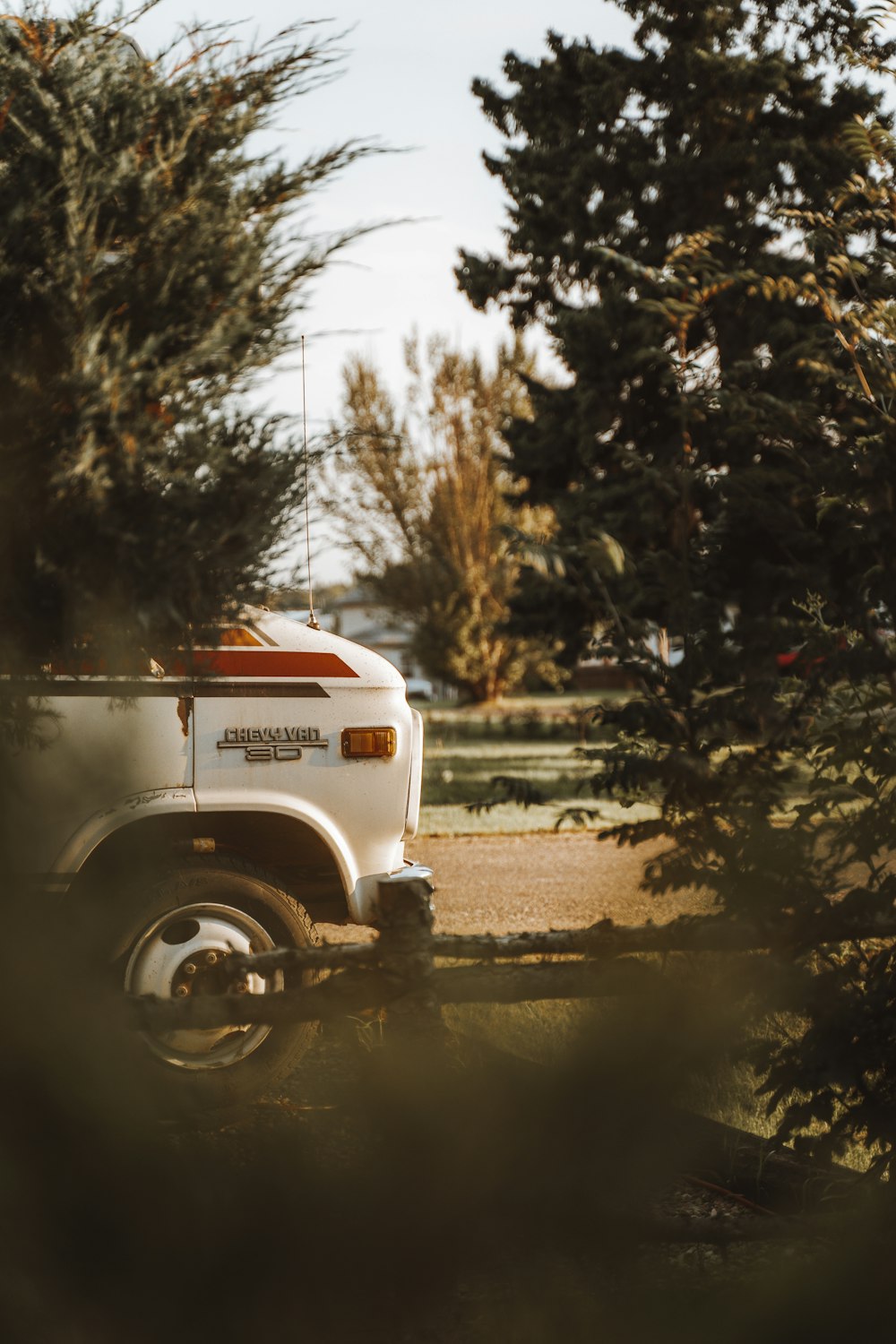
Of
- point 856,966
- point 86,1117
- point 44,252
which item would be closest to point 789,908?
point 856,966

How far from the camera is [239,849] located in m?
Answer: 4.34

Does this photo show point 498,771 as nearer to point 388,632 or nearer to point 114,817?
point 114,817

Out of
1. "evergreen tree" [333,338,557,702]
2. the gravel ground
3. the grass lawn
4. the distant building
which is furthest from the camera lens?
"evergreen tree" [333,338,557,702]

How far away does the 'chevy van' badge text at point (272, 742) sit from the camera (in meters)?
4.18

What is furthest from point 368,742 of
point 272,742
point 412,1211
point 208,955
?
point 412,1211

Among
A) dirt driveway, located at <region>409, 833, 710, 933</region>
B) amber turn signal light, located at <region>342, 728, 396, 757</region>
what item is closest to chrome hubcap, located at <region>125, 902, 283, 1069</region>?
amber turn signal light, located at <region>342, 728, 396, 757</region>

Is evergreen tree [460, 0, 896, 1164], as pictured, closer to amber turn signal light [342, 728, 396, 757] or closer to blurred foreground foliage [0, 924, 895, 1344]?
blurred foreground foliage [0, 924, 895, 1344]

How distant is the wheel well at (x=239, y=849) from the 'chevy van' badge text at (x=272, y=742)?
206mm

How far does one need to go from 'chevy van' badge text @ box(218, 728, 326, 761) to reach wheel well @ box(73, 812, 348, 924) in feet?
0.67

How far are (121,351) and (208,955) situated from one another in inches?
79.4

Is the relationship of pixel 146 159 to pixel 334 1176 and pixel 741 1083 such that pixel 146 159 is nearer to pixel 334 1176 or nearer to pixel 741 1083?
pixel 334 1176

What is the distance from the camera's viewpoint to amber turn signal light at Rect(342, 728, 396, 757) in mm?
4324

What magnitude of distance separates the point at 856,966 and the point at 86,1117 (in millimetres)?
2132

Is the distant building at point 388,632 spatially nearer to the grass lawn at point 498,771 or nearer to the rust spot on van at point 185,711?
the rust spot on van at point 185,711
